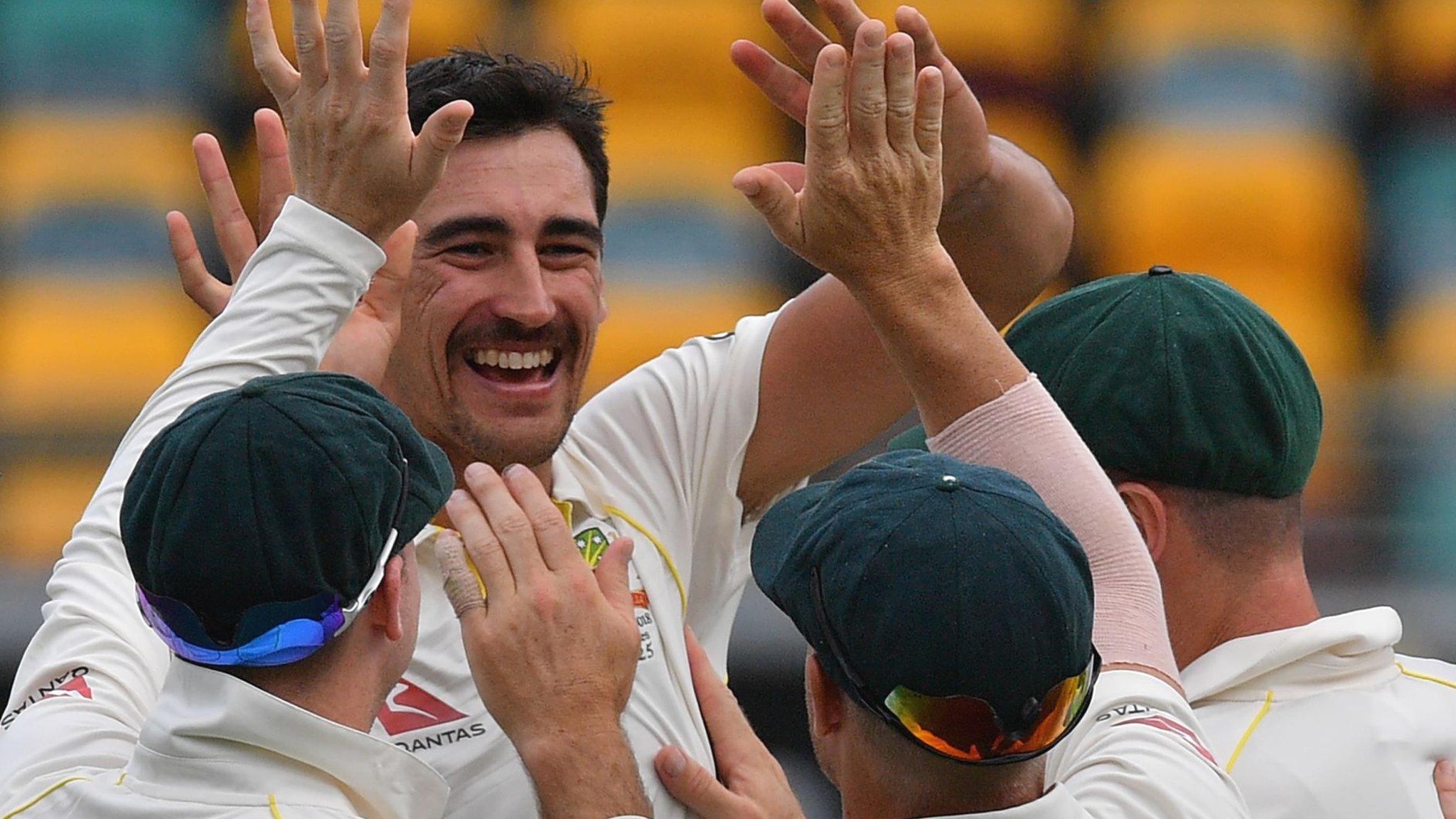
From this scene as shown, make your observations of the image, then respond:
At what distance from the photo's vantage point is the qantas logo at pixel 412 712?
242 cm

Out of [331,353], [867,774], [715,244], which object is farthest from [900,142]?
[715,244]

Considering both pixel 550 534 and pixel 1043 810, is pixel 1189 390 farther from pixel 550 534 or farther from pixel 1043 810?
pixel 550 534

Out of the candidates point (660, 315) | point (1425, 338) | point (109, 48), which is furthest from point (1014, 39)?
point (109, 48)

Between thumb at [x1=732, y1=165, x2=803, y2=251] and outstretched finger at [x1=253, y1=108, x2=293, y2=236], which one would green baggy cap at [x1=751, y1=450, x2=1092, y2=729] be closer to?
thumb at [x1=732, y1=165, x2=803, y2=251]

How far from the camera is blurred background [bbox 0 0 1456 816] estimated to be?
18.5 ft

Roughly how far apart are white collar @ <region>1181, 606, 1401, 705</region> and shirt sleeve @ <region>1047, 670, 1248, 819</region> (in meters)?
0.25

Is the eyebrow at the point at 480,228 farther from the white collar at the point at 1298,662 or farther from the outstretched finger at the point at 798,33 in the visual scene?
the white collar at the point at 1298,662

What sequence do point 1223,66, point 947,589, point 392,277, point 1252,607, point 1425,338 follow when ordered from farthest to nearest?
point 1223,66 → point 1425,338 → point 392,277 → point 1252,607 → point 947,589

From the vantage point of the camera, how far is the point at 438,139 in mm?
2109

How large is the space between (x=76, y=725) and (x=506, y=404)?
0.89 metres

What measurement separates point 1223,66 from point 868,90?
444 cm

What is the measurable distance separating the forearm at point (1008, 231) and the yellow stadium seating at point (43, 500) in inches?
140

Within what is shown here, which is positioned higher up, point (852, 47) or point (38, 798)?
point (852, 47)

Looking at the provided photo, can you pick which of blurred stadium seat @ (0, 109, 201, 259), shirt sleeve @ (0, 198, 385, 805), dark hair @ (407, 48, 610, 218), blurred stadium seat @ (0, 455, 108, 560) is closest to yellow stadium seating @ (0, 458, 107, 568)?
blurred stadium seat @ (0, 455, 108, 560)
